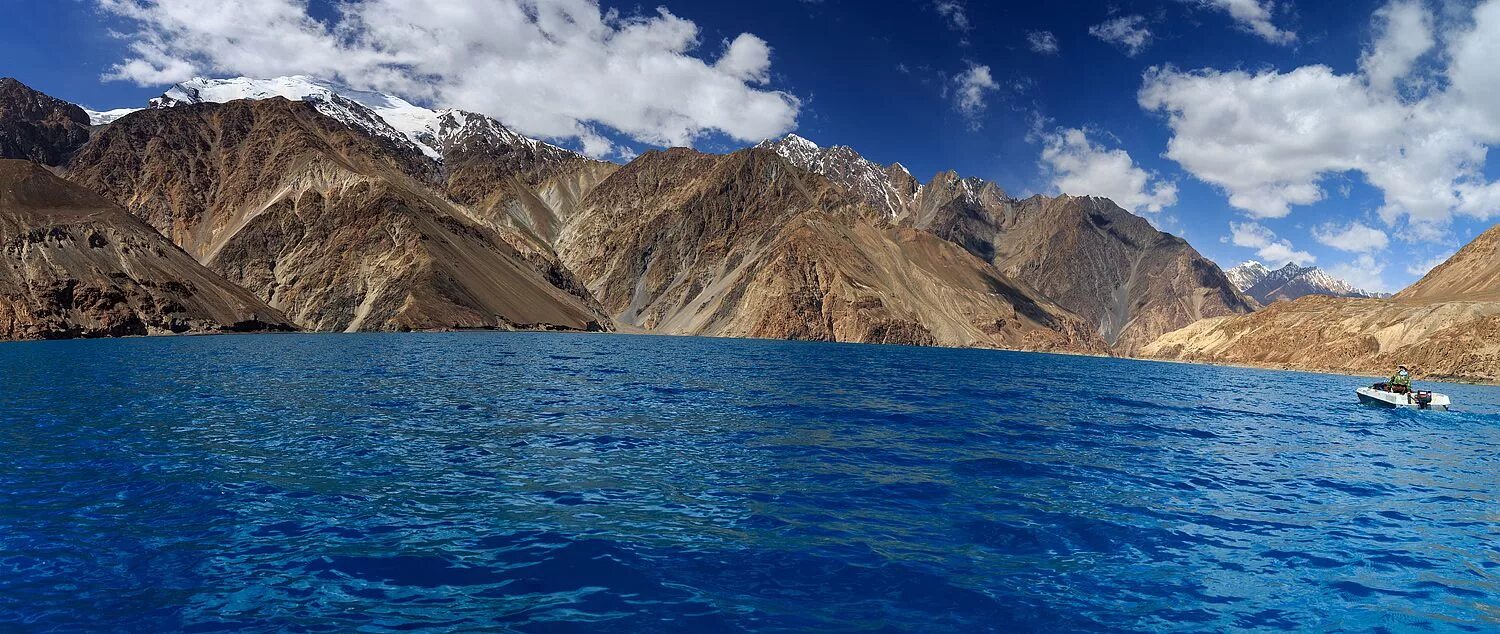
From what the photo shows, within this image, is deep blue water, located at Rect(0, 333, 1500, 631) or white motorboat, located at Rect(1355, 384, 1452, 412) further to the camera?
white motorboat, located at Rect(1355, 384, 1452, 412)

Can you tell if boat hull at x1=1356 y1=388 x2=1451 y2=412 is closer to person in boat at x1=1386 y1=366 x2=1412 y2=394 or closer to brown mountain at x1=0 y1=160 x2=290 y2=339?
person in boat at x1=1386 y1=366 x2=1412 y2=394

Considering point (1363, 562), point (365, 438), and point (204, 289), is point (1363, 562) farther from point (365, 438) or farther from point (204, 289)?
point (204, 289)

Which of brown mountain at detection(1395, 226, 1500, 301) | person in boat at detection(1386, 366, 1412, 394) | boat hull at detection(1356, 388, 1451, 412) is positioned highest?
brown mountain at detection(1395, 226, 1500, 301)

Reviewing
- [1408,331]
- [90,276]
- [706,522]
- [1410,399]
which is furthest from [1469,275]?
[90,276]

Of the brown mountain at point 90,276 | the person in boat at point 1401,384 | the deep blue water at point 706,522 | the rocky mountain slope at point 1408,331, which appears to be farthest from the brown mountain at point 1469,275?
the brown mountain at point 90,276

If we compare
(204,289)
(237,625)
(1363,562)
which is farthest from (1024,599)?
(204,289)

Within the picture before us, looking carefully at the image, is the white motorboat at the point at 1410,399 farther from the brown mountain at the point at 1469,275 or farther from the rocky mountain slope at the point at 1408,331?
the brown mountain at the point at 1469,275

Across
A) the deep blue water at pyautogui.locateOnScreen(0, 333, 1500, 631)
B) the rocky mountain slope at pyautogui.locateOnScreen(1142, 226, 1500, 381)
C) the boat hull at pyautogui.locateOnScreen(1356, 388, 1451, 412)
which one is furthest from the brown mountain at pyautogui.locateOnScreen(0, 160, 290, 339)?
the rocky mountain slope at pyautogui.locateOnScreen(1142, 226, 1500, 381)
